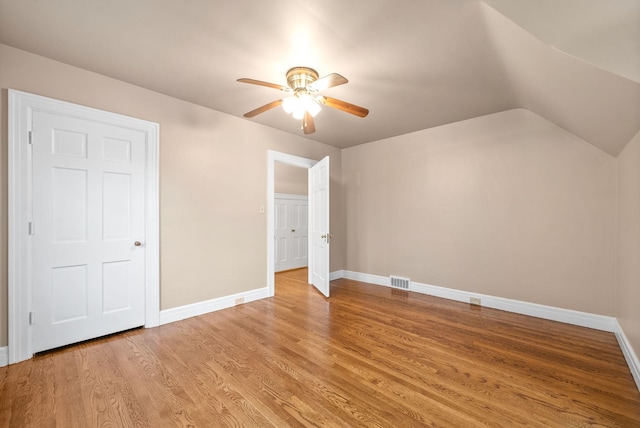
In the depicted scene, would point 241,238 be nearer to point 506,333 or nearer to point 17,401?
point 17,401

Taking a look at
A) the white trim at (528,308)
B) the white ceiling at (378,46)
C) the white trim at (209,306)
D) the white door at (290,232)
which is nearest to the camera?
the white ceiling at (378,46)

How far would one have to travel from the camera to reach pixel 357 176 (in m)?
5.02

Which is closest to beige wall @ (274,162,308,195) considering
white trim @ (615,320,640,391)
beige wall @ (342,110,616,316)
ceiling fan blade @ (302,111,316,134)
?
beige wall @ (342,110,616,316)

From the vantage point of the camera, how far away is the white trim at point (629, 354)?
75.1 inches

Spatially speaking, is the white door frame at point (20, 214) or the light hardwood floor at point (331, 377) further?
the white door frame at point (20, 214)

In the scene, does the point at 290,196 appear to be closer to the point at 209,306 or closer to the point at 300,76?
the point at 209,306

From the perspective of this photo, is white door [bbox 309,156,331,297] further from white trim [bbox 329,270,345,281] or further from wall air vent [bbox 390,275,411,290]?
wall air vent [bbox 390,275,411,290]

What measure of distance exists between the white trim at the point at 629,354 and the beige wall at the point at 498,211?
0.30 metres

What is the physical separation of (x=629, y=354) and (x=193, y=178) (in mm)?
4542

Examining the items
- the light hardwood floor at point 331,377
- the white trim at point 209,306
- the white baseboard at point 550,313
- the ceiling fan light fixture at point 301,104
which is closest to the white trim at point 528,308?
the white baseboard at point 550,313

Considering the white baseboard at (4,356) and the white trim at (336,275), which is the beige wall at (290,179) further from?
the white baseboard at (4,356)

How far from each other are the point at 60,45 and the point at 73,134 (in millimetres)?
732

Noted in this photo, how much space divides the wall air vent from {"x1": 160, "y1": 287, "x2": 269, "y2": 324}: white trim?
2.12m

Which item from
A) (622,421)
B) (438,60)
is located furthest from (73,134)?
(622,421)
